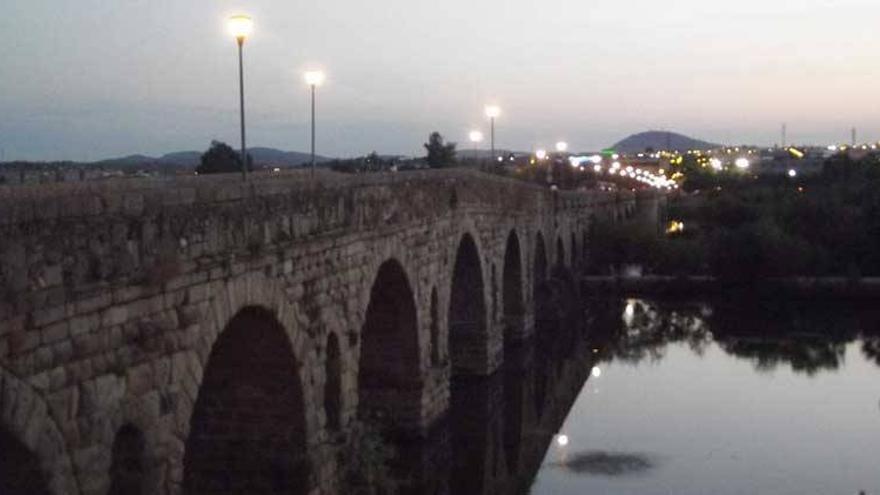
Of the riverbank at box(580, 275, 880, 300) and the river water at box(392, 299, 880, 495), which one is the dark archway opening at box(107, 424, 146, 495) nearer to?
the river water at box(392, 299, 880, 495)

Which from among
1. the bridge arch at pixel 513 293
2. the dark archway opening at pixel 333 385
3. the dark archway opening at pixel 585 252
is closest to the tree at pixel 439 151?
the dark archway opening at pixel 585 252

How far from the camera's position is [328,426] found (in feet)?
43.0

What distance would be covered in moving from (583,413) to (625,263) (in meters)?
19.7

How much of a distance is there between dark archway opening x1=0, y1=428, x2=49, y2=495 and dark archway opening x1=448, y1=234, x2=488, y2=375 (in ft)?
51.0

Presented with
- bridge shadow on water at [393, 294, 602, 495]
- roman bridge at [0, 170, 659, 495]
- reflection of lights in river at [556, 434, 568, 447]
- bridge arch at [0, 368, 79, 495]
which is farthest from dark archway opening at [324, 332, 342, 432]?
reflection of lights in river at [556, 434, 568, 447]

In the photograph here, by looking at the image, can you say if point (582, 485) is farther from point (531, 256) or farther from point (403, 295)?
point (531, 256)

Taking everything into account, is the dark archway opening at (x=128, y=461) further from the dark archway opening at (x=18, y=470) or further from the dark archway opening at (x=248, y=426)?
the dark archway opening at (x=248, y=426)

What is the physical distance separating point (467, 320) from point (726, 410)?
16.0 ft

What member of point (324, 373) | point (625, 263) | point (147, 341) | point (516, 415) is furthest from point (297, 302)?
point (625, 263)

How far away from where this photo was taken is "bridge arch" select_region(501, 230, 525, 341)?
27.3 m

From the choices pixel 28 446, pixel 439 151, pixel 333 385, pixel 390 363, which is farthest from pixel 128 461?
pixel 439 151

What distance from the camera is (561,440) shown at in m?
18.7

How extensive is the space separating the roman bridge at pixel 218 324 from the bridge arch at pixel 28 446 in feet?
0.04

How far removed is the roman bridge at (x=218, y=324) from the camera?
705 cm
